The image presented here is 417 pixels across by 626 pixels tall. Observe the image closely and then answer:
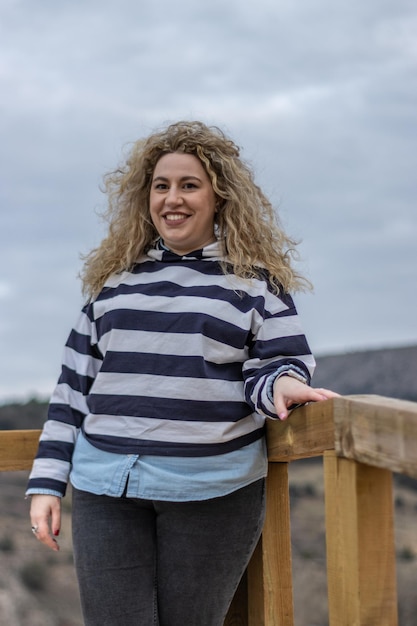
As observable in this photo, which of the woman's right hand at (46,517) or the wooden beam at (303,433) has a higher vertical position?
the wooden beam at (303,433)

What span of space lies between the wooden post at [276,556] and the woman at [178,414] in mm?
A: 110

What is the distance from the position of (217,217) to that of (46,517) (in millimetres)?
904

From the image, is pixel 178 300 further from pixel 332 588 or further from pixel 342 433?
pixel 332 588

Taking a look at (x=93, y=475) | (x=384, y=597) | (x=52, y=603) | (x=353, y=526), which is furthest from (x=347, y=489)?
(x=52, y=603)

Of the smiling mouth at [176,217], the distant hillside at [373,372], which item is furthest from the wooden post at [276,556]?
the distant hillside at [373,372]

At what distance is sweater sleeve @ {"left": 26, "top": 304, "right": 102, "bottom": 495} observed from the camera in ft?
7.82

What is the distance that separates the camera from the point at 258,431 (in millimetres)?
2311

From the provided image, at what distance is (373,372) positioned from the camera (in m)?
32.1

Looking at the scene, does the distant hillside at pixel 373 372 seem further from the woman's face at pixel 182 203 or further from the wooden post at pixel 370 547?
the wooden post at pixel 370 547

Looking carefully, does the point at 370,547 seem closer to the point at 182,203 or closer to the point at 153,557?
the point at 153,557

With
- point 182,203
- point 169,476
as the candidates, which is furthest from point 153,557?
point 182,203

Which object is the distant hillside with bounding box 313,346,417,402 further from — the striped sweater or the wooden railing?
the wooden railing

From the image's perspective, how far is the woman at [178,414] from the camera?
2160 millimetres

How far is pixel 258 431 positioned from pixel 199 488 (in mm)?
251
